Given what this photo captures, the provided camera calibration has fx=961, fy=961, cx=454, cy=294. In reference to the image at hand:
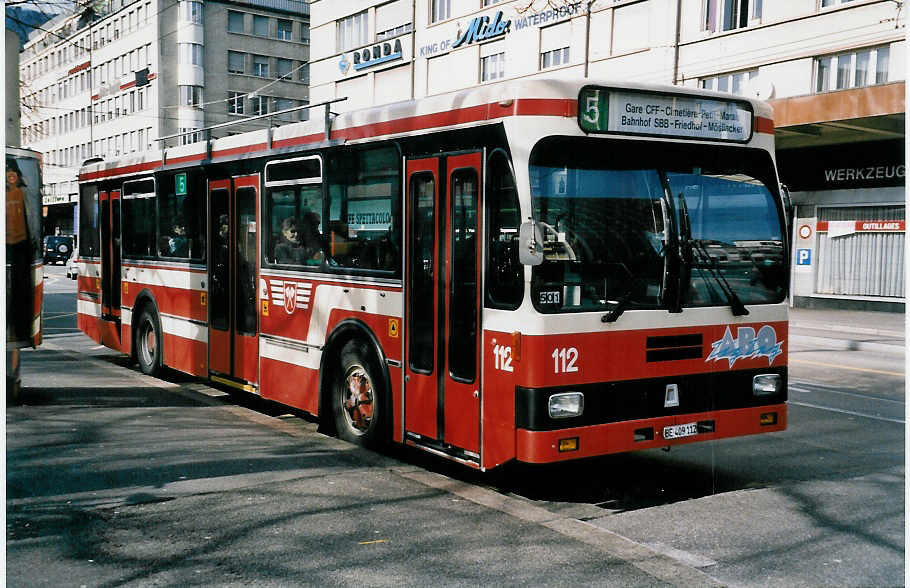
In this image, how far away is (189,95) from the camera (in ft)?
223

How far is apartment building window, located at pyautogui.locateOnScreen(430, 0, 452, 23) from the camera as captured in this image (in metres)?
41.4

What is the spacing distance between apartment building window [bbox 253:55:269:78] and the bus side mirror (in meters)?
68.8

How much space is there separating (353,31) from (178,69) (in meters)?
23.7

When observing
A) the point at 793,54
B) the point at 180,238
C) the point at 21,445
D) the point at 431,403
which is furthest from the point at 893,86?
the point at 21,445

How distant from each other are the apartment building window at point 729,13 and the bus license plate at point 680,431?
2517 centimetres

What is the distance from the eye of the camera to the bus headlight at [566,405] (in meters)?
6.38

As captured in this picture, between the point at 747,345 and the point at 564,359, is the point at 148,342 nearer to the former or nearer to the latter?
the point at 564,359

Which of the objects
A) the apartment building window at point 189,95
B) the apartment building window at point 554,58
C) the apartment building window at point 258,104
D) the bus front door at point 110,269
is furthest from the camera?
the apartment building window at point 258,104

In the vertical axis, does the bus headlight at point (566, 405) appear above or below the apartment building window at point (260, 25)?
below

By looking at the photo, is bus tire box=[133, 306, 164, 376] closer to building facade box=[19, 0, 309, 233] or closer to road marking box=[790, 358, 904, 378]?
road marking box=[790, 358, 904, 378]

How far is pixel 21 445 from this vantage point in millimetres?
8133

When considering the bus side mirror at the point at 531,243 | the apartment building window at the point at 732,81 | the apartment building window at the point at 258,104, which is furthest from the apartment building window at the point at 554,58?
the apartment building window at the point at 258,104

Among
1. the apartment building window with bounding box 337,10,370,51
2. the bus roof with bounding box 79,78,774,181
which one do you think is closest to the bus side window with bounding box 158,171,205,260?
the bus roof with bounding box 79,78,774,181

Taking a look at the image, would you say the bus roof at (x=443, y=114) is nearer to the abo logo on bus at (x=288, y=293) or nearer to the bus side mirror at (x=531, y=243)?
the bus side mirror at (x=531, y=243)
